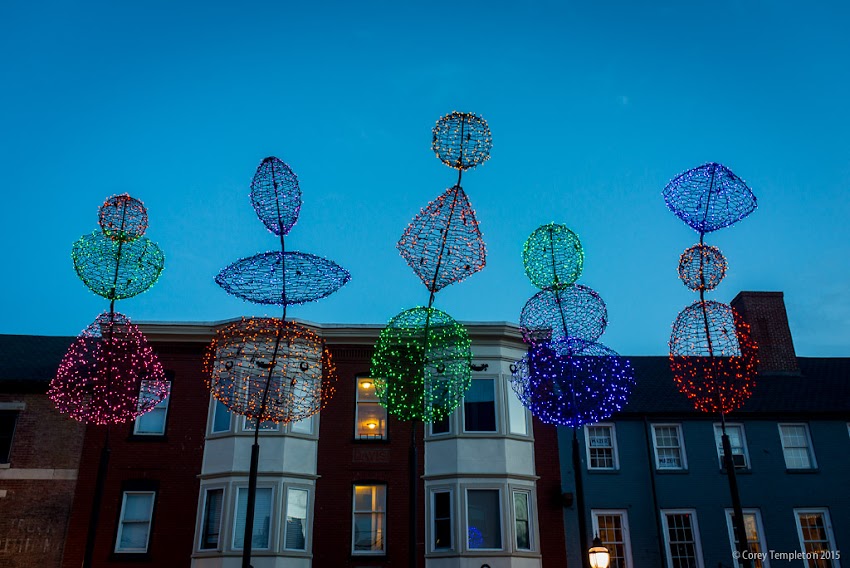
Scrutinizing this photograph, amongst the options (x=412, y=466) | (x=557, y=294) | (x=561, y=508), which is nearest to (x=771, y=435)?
(x=561, y=508)

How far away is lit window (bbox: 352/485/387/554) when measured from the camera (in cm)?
1858

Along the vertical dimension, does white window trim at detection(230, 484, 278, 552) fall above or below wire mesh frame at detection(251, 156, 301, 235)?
below

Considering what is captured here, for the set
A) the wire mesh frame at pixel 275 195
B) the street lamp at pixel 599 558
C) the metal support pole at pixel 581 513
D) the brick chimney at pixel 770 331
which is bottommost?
the street lamp at pixel 599 558

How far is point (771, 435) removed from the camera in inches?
829

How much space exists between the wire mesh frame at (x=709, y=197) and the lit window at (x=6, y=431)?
17420mm

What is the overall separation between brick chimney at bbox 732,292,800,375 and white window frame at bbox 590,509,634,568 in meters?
7.50

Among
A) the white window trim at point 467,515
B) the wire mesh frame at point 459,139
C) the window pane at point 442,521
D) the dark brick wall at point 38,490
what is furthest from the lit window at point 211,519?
the wire mesh frame at point 459,139

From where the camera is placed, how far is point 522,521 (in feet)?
60.8

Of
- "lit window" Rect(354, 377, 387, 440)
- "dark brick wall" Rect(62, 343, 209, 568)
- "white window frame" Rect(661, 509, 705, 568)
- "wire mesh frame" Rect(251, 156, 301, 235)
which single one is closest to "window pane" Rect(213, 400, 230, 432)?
"dark brick wall" Rect(62, 343, 209, 568)

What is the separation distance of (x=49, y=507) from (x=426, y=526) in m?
9.70

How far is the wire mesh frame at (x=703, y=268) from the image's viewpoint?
12.5m

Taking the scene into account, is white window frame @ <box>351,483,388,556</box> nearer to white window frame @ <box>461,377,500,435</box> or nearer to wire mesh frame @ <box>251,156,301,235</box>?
white window frame @ <box>461,377,500,435</box>

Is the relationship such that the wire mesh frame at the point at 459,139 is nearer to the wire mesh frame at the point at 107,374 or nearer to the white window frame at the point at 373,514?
the wire mesh frame at the point at 107,374

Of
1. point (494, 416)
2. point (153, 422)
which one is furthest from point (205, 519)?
point (494, 416)
